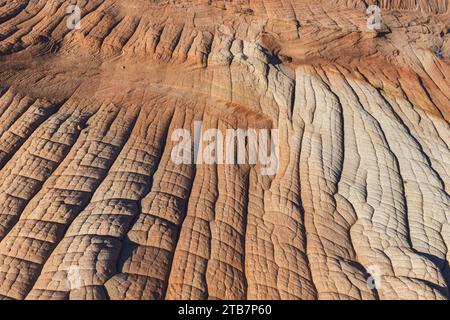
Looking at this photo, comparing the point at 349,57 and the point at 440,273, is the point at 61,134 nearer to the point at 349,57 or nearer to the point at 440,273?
the point at 440,273

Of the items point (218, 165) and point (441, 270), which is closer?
point (441, 270)

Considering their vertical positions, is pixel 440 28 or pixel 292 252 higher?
pixel 440 28

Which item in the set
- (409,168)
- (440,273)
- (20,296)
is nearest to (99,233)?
(20,296)

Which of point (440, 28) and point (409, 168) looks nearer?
point (409, 168)

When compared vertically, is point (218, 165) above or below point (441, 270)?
above

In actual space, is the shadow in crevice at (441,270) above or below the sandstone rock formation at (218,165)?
below

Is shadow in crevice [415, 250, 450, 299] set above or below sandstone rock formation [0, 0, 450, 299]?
below

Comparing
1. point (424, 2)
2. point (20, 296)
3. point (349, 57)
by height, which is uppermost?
point (424, 2)

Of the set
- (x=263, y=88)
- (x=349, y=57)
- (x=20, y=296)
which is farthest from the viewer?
(x=349, y=57)
